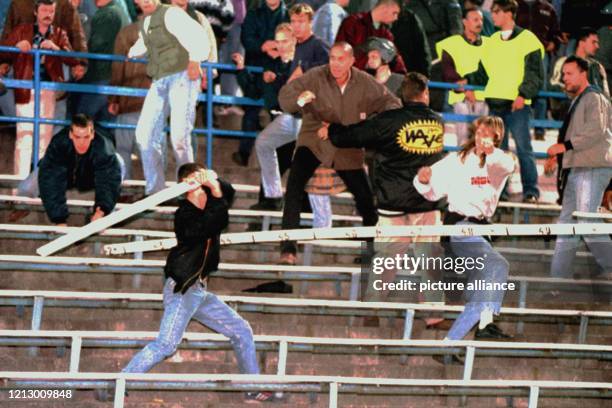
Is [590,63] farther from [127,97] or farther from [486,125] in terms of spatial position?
[127,97]

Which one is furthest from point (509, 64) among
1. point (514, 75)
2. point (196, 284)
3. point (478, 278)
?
point (196, 284)

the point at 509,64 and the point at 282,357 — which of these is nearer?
the point at 282,357

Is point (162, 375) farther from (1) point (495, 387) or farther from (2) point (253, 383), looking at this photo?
(1) point (495, 387)

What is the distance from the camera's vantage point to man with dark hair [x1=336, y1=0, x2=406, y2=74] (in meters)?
14.0

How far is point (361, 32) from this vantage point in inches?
551

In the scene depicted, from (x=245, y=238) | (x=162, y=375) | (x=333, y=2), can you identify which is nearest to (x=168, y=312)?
(x=162, y=375)

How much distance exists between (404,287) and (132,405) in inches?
107

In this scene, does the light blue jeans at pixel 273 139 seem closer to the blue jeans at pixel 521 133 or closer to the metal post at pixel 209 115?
the metal post at pixel 209 115

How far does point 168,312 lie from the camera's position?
10453mm

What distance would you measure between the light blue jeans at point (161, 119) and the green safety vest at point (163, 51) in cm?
7

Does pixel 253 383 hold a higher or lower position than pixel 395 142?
lower

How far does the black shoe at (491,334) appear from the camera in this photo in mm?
11898

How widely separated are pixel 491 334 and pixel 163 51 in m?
3.74

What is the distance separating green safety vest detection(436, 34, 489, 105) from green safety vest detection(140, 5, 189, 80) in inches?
105
